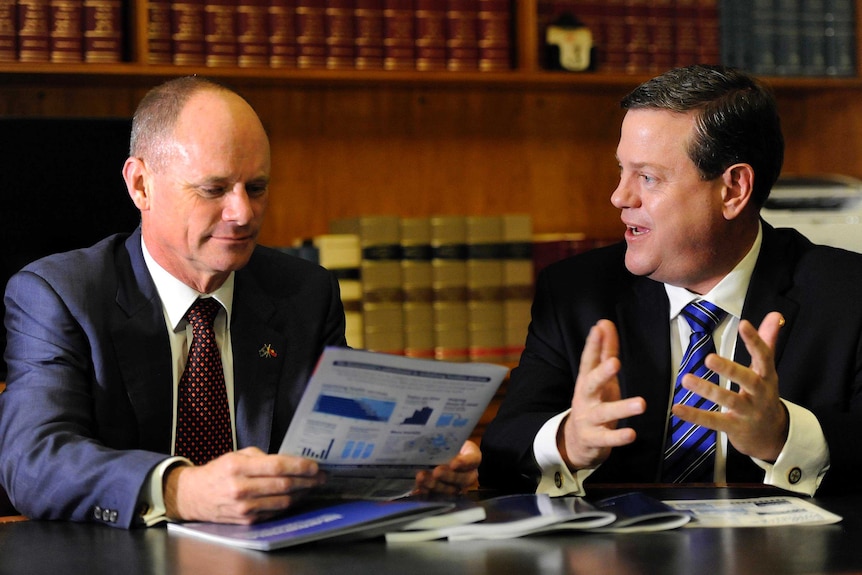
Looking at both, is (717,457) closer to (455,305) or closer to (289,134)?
(455,305)

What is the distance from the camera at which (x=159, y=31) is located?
128 inches

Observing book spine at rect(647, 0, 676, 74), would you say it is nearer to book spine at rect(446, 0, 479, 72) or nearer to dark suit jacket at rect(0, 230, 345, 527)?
book spine at rect(446, 0, 479, 72)

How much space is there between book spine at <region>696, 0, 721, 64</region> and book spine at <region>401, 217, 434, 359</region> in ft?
3.62

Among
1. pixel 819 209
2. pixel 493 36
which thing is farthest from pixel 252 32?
pixel 819 209

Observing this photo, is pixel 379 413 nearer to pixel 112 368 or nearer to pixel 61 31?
pixel 112 368

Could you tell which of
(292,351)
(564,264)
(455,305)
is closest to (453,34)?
(455,305)

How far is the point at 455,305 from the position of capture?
3.48m

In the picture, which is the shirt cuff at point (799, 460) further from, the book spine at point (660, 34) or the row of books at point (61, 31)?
the row of books at point (61, 31)

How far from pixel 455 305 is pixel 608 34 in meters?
1.01

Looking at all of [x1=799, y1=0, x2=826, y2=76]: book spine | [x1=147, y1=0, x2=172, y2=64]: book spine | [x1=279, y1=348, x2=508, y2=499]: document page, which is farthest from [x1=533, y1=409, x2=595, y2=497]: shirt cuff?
[x1=799, y1=0, x2=826, y2=76]: book spine

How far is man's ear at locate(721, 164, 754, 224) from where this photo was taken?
2174mm

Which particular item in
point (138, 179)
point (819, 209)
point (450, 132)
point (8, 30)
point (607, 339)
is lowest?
point (607, 339)

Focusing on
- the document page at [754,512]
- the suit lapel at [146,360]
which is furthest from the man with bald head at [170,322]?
the document page at [754,512]

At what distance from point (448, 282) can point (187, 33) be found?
3.53ft
